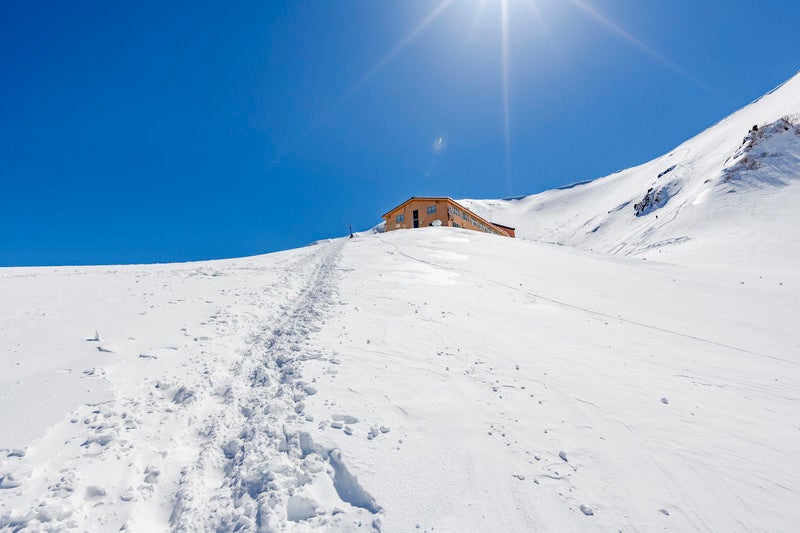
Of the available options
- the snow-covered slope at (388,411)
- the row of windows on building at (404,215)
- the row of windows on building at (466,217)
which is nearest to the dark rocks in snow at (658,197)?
the row of windows on building at (466,217)

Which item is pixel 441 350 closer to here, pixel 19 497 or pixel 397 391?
pixel 397 391

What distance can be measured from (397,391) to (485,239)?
27.3 meters

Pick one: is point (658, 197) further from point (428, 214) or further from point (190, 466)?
point (190, 466)

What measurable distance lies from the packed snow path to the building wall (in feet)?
155

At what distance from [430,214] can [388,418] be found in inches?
2174

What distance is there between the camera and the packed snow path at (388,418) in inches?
150

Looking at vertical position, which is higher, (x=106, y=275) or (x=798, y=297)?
(x=106, y=275)

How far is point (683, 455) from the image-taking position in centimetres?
487

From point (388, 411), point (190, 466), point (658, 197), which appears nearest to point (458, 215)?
point (658, 197)

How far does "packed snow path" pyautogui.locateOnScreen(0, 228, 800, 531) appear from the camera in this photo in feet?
12.5

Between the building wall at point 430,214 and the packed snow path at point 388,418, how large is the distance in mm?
47282

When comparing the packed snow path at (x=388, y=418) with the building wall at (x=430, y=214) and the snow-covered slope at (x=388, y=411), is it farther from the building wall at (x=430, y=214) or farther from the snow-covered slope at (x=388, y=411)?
the building wall at (x=430, y=214)

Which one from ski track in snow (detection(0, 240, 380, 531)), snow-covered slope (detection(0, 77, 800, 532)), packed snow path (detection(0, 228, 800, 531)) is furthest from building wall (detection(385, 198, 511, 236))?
ski track in snow (detection(0, 240, 380, 531))

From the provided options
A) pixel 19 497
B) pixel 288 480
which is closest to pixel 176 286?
pixel 19 497
